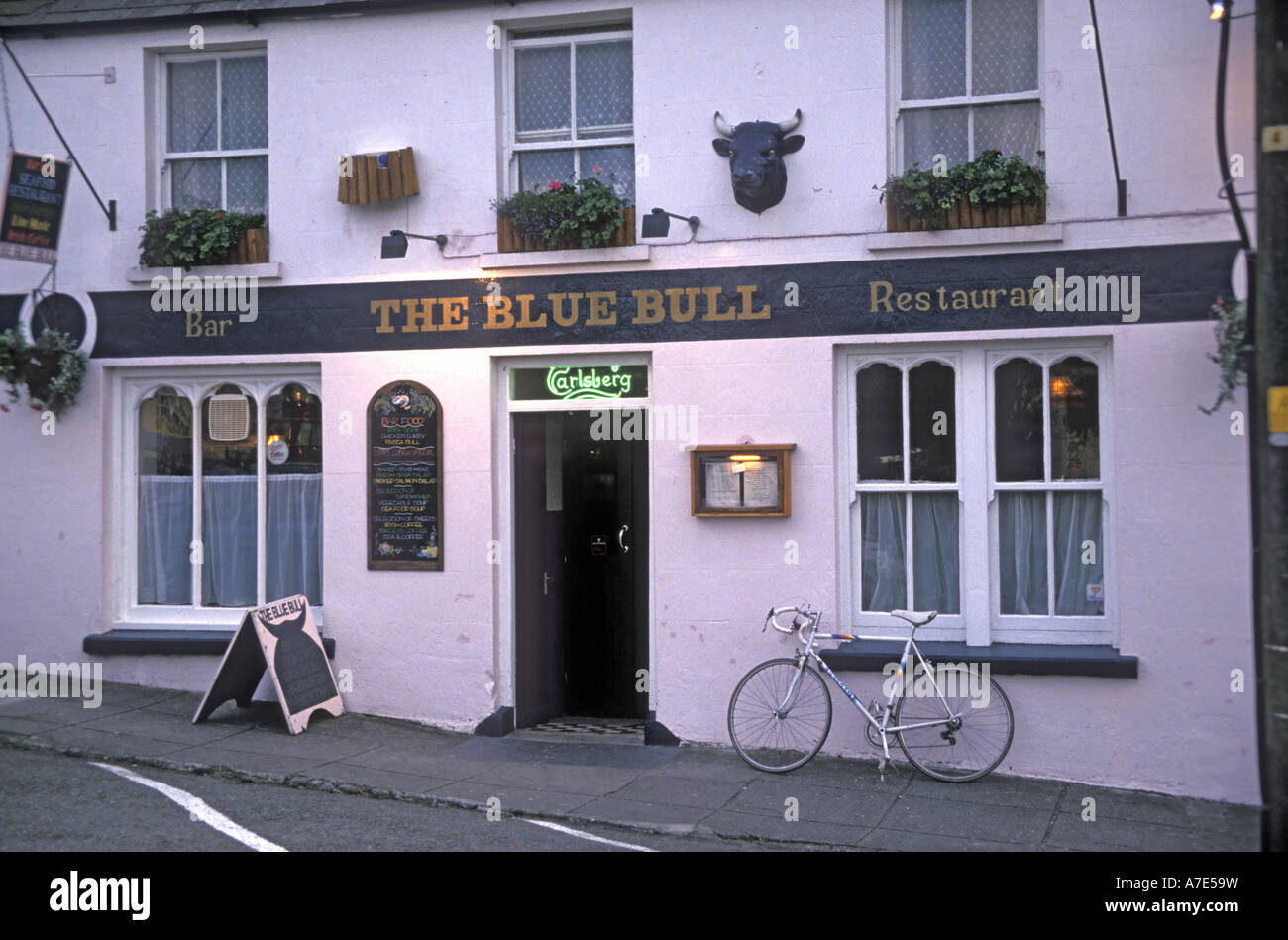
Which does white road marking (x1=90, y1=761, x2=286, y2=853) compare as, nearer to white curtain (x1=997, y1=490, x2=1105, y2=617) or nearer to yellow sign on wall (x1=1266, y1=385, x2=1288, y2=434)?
white curtain (x1=997, y1=490, x2=1105, y2=617)

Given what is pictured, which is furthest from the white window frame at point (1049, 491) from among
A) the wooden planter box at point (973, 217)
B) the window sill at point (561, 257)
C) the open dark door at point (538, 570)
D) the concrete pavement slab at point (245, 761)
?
Answer: the concrete pavement slab at point (245, 761)

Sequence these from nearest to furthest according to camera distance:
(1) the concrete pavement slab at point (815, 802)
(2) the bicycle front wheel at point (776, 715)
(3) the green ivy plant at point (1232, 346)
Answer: (1) the concrete pavement slab at point (815, 802) → (3) the green ivy plant at point (1232, 346) → (2) the bicycle front wheel at point (776, 715)

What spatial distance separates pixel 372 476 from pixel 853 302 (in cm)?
397

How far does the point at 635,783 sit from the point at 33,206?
21.3 ft

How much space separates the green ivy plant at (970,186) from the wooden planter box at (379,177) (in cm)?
367

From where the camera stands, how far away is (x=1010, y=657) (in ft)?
28.4

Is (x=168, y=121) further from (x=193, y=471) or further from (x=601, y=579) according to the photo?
(x=601, y=579)

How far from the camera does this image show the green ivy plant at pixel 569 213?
945 cm

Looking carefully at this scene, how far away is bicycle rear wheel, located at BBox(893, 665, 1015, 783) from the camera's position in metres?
8.52

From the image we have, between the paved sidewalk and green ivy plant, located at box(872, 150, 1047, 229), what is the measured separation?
156 inches

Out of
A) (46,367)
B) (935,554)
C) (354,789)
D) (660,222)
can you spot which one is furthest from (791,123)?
(46,367)

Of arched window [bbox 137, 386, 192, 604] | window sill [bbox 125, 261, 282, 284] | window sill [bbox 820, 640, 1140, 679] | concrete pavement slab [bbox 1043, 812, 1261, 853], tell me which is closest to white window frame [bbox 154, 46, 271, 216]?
window sill [bbox 125, 261, 282, 284]

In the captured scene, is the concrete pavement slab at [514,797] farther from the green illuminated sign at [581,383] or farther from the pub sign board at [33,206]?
the pub sign board at [33,206]
